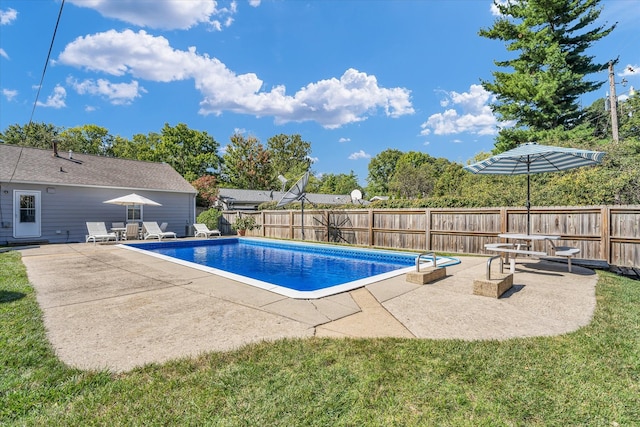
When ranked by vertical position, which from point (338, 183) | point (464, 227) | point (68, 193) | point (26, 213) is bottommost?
point (464, 227)

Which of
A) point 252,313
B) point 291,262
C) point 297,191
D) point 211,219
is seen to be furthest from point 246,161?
point 252,313

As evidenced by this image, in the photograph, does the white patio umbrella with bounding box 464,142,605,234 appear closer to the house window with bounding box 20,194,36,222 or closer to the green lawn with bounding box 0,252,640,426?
the green lawn with bounding box 0,252,640,426

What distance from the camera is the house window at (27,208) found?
13.5m

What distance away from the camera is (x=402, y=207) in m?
12.4

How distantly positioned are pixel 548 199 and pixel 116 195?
19.7 meters

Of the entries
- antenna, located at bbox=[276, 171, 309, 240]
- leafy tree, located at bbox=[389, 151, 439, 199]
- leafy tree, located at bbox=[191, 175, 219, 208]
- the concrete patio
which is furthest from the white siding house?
leafy tree, located at bbox=[389, 151, 439, 199]

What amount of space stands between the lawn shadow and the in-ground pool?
314 cm

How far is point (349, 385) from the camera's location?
2.38 metres

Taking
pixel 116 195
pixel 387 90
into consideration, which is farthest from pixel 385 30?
pixel 116 195

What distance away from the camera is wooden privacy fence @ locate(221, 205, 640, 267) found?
7316mm

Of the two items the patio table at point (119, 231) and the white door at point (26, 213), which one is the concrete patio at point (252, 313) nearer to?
the patio table at point (119, 231)

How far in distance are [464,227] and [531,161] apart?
353 cm

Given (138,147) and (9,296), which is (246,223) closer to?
(9,296)

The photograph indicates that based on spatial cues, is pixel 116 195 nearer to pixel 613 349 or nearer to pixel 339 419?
pixel 339 419
